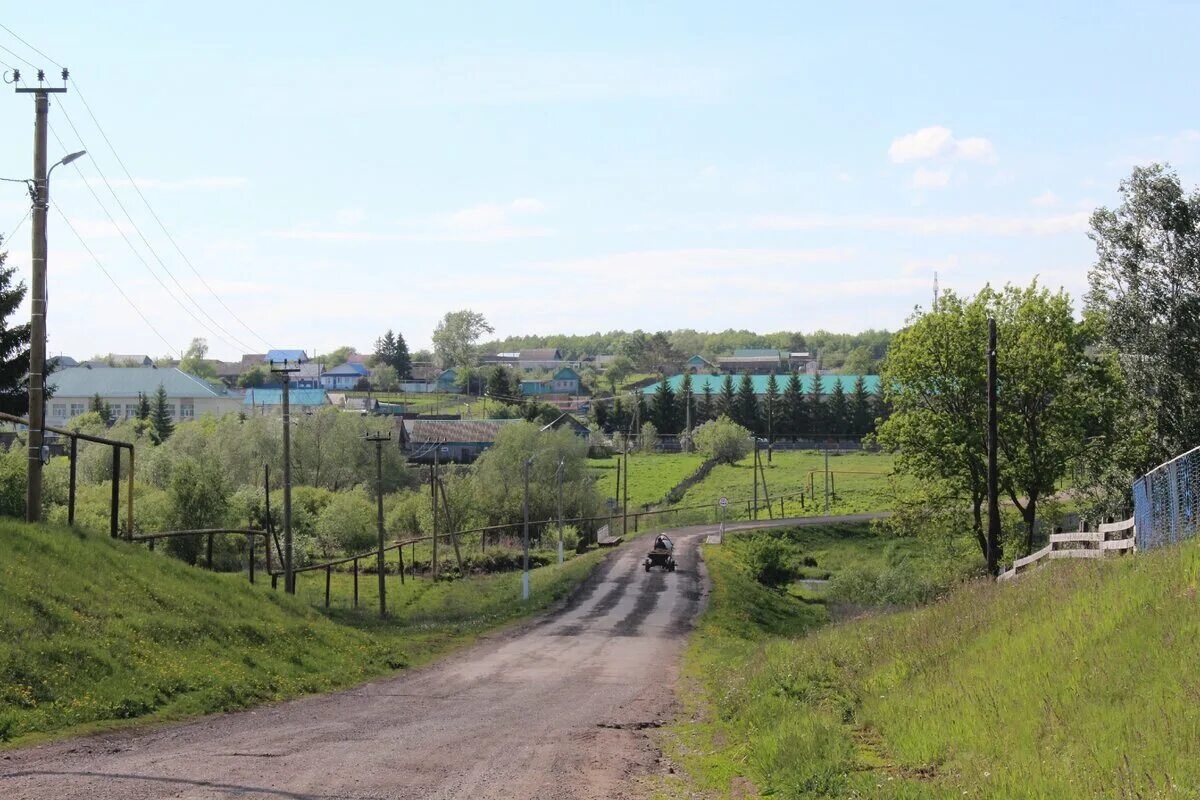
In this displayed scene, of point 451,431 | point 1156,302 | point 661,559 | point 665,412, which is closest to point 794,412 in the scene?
point 665,412

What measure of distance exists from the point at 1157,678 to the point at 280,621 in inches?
685

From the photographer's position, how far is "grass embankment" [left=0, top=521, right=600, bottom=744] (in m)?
15.1

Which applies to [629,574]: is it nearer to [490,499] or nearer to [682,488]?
[490,499]

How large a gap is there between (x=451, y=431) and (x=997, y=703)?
391ft

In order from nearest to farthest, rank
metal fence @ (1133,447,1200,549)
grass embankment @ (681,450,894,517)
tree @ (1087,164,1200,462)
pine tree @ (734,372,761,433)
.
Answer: metal fence @ (1133,447,1200,549), tree @ (1087,164,1200,462), grass embankment @ (681,450,894,517), pine tree @ (734,372,761,433)

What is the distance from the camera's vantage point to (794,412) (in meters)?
152

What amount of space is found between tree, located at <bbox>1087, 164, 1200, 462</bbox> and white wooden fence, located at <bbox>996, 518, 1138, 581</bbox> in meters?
15.2

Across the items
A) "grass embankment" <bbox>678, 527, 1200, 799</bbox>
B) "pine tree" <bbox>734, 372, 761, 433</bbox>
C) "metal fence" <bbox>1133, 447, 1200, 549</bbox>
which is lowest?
"grass embankment" <bbox>678, 527, 1200, 799</bbox>

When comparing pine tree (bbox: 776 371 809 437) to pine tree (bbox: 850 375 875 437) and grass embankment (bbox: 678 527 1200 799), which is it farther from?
grass embankment (bbox: 678 527 1200 799)

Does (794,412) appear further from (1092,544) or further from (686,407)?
(1092,544)

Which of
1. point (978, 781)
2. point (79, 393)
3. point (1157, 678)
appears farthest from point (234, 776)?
point (79, 393)

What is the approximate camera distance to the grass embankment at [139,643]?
15.1 metres

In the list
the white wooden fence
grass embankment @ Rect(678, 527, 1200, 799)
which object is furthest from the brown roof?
grass embankment @ Rect(678, 527, 1200, 799)

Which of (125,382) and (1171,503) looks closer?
(1171,503)
